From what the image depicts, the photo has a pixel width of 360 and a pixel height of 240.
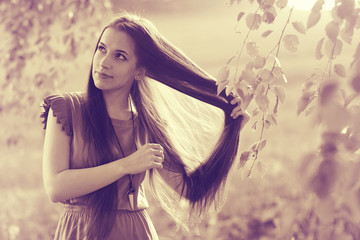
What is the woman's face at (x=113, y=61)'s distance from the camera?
189cm

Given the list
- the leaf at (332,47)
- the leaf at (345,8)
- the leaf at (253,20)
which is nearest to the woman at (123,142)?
the leaf at (253,20)

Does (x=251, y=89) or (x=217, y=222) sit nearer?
(x=251, y=89)

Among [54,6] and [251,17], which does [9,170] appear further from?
[251,17]

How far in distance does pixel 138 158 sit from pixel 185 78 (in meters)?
0.46

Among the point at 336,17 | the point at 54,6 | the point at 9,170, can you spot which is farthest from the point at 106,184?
the point at 9,170

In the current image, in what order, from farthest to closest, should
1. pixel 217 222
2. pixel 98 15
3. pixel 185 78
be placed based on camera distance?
1. pixel 217 222
2. pixel 98 15
3. pixel 185 78

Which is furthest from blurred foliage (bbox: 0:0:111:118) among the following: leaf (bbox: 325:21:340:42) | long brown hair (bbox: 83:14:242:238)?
leaf (bbox: 325:21:340:42)

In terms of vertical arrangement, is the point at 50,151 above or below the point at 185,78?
below

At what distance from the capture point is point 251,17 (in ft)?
5.44

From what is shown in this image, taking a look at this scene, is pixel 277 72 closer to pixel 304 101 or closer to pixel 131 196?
pixel 304 101

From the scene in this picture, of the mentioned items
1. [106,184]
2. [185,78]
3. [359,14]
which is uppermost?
[359,14]

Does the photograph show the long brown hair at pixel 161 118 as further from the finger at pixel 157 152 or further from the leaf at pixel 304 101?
the leaf at pixel 304 101

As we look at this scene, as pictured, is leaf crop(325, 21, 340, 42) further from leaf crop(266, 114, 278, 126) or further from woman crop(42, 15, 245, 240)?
woman crop(42, 15, 245, 240)

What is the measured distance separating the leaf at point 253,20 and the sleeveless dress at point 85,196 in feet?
1.93
